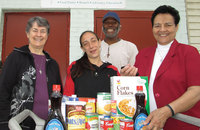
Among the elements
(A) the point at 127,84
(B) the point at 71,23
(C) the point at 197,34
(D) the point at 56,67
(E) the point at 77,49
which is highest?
(B) the point at 71,23

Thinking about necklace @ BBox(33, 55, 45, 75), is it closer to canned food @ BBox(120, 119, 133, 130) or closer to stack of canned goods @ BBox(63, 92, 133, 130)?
stack of canned goods @ BBox(63, 92, 133, 130)

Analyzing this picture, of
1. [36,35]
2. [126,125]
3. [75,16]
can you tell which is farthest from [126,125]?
[75,16]

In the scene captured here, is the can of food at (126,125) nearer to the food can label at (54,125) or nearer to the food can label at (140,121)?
the food can label at (140,121)

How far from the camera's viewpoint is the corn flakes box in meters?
1.01

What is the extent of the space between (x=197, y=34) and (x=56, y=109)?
12.5ft

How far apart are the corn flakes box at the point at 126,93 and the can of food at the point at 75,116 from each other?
271 mm

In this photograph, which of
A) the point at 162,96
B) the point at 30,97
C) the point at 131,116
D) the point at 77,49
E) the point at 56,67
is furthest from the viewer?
the point at 77,49

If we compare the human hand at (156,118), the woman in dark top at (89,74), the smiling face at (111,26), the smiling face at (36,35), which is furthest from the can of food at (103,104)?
the smiling face at (111,26)

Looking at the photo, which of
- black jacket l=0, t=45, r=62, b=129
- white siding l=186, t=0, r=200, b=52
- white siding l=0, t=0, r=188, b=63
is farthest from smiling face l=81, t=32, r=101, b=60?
white siding l=186, t=0, r=200, b=52

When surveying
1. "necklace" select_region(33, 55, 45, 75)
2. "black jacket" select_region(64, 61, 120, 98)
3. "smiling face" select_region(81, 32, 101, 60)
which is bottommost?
"black jacket" select_region(64, 61, 120, 98)

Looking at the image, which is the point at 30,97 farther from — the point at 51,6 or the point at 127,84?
the point at 51,6

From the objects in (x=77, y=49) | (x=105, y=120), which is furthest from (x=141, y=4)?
(x=105, y=120)

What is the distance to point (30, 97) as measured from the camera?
4.97 feet

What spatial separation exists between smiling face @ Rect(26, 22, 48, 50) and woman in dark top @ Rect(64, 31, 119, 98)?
44cm
